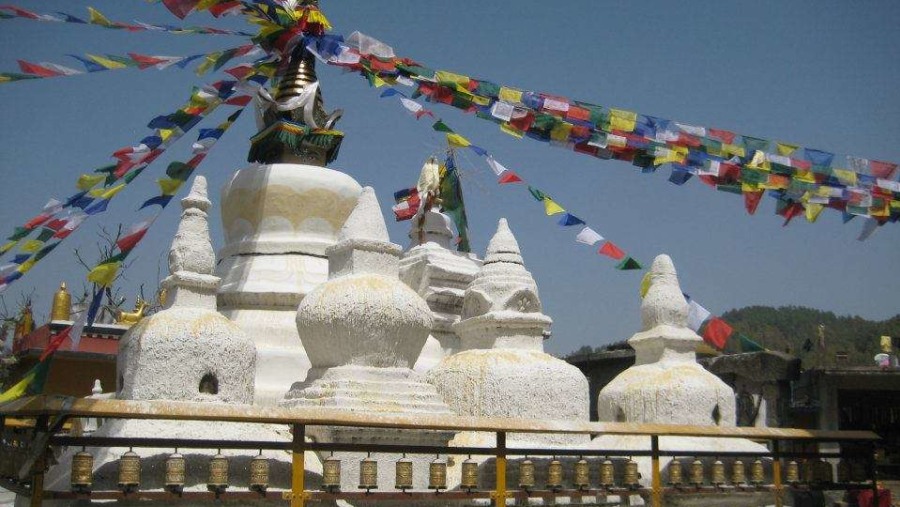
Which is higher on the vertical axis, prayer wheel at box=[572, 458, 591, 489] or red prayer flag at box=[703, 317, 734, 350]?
red prayer flag at box=[703, 317, 734, 350]

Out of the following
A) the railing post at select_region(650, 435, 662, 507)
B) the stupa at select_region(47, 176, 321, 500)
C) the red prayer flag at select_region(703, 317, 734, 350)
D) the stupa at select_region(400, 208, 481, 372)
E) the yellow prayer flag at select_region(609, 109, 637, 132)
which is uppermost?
the yellow prayer flag at select_region(609, 109, 637, 132)

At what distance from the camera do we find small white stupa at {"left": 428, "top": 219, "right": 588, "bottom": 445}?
10055 mm

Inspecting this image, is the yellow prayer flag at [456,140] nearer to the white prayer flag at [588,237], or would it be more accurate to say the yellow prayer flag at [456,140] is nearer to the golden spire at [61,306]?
the white prayer flag at [588,237]

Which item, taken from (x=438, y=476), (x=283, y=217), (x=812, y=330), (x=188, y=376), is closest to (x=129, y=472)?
(x=188, y=376)

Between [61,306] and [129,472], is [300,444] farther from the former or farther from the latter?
[61,306]

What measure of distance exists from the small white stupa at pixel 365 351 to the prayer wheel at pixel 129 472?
7.71 ft

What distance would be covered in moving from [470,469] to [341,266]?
310cm

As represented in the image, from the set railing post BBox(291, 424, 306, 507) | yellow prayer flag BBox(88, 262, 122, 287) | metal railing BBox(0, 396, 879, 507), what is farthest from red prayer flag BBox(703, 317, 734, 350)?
yellow prayer flag BBox(88, 262, 122, 287)

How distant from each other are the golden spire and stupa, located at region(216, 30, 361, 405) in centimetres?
1082

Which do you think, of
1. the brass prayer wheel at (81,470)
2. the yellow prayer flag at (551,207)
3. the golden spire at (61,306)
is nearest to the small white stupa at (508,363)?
the yellow prayer flag at (551,207)

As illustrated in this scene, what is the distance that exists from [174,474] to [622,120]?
619 centimetres

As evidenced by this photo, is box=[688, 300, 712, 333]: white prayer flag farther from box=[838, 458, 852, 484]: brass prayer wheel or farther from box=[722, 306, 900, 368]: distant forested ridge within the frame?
Answer: box=[722, 306, 900, 368]: distant forested ridge

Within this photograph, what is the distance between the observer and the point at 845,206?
8.85 meters

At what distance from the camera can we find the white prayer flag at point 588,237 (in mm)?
10781
